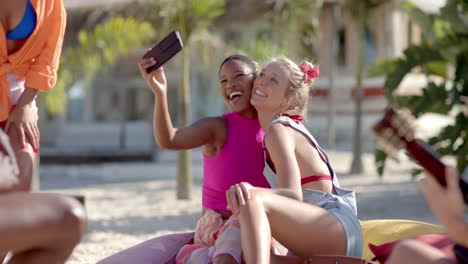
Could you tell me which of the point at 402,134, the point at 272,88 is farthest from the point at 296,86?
the point at 402,134

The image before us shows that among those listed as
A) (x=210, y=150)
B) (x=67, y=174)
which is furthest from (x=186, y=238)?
(x=67, y=174)

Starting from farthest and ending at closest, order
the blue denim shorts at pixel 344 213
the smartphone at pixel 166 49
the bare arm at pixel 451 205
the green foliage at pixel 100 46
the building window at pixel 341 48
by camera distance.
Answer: the building window at pixel 341 48
the green foliage at pixel 100 46
the smartphone at pixel 166 49
the blue denim shorts at pixel 344 213
the bare arm at pixel 451 205

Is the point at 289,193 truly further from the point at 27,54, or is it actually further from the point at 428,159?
the point at 27,54

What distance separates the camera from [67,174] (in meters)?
16.0

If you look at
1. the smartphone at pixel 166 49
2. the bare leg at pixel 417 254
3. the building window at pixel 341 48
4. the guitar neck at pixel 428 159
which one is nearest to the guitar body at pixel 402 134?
the guitar neck at pixel 428 159

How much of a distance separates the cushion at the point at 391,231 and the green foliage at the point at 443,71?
5.34 meters

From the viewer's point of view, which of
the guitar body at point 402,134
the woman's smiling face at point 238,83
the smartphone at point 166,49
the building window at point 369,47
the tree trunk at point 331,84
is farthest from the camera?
the building window at point 369,47

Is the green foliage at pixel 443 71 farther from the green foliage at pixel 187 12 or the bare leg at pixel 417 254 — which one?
the bare leg at pixel 417 254

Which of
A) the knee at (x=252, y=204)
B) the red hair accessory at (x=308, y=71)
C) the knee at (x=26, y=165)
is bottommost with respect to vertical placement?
the knee at (x=252, y=204)

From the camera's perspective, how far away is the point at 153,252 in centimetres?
381

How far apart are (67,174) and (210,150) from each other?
12.6m

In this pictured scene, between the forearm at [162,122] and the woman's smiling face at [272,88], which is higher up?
the woman's smiling face at [272,88]

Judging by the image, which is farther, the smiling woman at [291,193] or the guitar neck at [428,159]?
the smiling woman at [291,193]

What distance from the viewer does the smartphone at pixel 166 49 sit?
3482 millimetres
